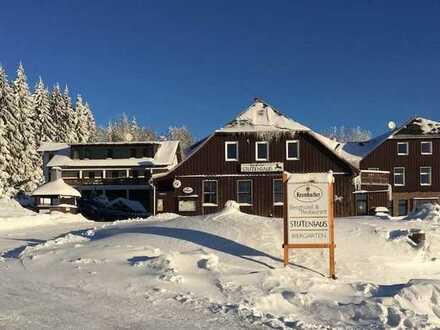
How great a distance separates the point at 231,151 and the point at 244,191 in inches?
107

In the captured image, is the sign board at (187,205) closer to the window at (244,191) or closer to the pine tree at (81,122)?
the window at (244,191)

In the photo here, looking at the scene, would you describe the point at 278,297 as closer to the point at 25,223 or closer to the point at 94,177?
the point at 25,223

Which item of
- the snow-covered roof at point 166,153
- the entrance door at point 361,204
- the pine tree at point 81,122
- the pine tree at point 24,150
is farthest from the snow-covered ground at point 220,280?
the pine tree at point 81,122

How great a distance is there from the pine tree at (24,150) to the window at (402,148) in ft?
125

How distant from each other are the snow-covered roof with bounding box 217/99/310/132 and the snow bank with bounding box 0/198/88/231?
451 inches

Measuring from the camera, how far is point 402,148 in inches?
2163

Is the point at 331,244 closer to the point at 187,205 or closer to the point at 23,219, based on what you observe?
the point at 23,219

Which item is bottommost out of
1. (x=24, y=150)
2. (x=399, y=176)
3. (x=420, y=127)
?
(x=399, y=176)

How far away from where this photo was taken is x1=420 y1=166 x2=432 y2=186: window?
179 feet

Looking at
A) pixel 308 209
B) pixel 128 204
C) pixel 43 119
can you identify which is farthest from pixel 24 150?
pixel 308 209

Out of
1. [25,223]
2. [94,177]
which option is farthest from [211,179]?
[94,177]

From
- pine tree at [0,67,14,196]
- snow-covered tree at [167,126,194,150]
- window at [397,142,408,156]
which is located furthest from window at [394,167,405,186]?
snow-covered tree at [167,126,194,150]

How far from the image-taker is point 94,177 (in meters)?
58.1

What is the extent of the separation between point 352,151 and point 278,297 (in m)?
49.6
